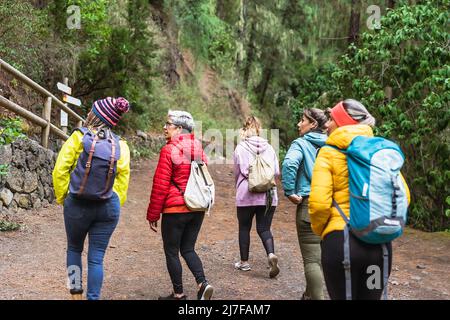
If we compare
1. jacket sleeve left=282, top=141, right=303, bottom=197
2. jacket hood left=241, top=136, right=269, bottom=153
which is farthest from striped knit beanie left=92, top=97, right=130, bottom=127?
jacket hood left=241, top=136, right=269, bottom=153

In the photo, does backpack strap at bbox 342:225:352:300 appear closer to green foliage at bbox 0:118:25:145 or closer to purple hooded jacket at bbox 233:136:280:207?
purple hooded jacket at bbox 233:136:280:207

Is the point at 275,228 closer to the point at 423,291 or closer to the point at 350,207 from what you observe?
the point at 423,291

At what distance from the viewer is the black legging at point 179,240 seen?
4570 millimetres

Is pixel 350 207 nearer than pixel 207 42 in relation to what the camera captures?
Yes

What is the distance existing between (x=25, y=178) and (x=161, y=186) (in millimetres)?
4462

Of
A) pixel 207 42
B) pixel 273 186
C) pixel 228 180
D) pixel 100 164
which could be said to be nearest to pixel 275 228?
pixel 273 186

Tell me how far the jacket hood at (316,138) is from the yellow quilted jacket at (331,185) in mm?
1483

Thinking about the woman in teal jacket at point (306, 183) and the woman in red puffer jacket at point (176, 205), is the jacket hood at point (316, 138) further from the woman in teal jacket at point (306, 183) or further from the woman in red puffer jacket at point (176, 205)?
the woman in red puffer jacket at point (176, 205)

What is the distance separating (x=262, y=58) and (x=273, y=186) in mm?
18408

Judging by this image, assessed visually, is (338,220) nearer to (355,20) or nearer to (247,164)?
(247,164)

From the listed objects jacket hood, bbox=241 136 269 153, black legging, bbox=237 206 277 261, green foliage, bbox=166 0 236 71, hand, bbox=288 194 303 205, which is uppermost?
green foliage, bbox=166 0 236 71

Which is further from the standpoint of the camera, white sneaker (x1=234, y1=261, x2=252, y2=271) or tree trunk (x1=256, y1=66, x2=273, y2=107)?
tree trunk (x1=256, y1=66, x2=273, y2=107)

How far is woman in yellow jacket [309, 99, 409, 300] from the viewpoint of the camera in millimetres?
3088

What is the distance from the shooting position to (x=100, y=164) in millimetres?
3982
